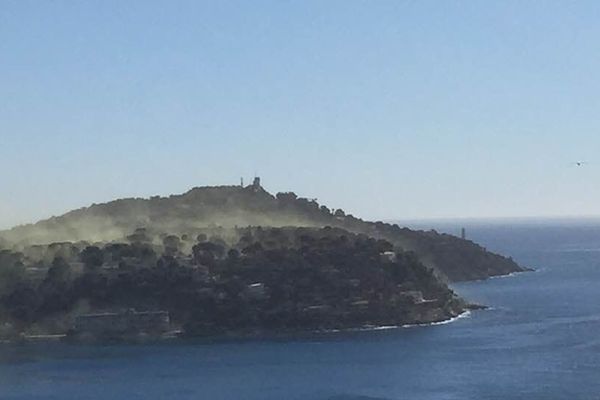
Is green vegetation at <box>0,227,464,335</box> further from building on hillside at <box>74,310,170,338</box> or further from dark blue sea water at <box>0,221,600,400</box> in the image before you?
dark blue sea water at <box>0,221,600,400</box>

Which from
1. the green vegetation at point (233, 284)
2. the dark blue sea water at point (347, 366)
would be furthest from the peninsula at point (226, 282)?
the dark blue sea water at point (347, 366)

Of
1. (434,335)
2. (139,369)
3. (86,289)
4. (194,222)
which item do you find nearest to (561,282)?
(194,222)

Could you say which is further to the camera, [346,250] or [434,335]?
[346,250]

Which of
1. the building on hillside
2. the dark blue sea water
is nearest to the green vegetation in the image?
the building on hillside

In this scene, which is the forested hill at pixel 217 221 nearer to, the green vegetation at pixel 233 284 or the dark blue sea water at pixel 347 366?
the green vegetation at pixel 233 284

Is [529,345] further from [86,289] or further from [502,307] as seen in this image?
[86,289]

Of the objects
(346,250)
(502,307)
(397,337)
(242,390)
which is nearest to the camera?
(242,390)

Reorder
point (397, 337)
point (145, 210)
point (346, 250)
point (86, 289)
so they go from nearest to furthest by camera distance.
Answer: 1. point (397, 337)
2. point (86, 289)
3. point (346, 250)
4. point (145, 210)

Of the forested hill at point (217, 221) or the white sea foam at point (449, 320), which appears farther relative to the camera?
the forested hill at point (217, 221)

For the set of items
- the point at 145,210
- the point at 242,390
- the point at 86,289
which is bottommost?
the point at 242,390
